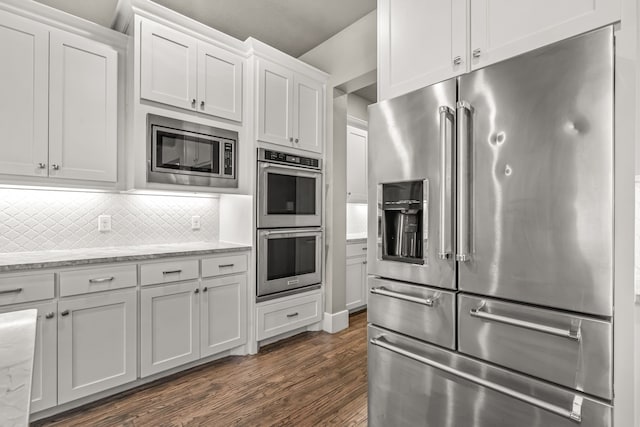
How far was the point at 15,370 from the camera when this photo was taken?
553mm

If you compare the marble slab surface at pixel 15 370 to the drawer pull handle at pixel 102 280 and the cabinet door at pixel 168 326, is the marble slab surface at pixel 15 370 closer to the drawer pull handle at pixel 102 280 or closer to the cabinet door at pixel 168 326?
the drawer pull handle at pixel 102 280

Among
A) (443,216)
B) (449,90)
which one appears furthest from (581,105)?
(443,216)

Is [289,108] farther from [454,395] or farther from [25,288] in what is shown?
[454,395]

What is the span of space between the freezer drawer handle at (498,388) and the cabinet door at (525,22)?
1.28 meters

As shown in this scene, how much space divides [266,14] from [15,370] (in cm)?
309

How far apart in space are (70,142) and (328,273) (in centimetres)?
243

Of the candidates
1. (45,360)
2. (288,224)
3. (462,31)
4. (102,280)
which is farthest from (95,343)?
(462,31)

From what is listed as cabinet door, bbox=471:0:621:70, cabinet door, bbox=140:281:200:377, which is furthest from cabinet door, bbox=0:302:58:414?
cabinet door, bbox=471:0:621:70

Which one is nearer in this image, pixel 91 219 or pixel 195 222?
pixel 91 219

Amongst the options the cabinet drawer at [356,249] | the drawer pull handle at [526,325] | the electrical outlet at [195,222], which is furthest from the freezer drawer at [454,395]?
the cabinet drawer at [356,249]

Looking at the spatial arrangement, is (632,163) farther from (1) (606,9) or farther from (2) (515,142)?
(1) (606,9)

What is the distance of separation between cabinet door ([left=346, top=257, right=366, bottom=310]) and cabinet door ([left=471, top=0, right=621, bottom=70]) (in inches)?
114

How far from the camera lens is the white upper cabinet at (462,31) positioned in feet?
3.86

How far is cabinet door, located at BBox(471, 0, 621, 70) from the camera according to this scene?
1.13 metres
